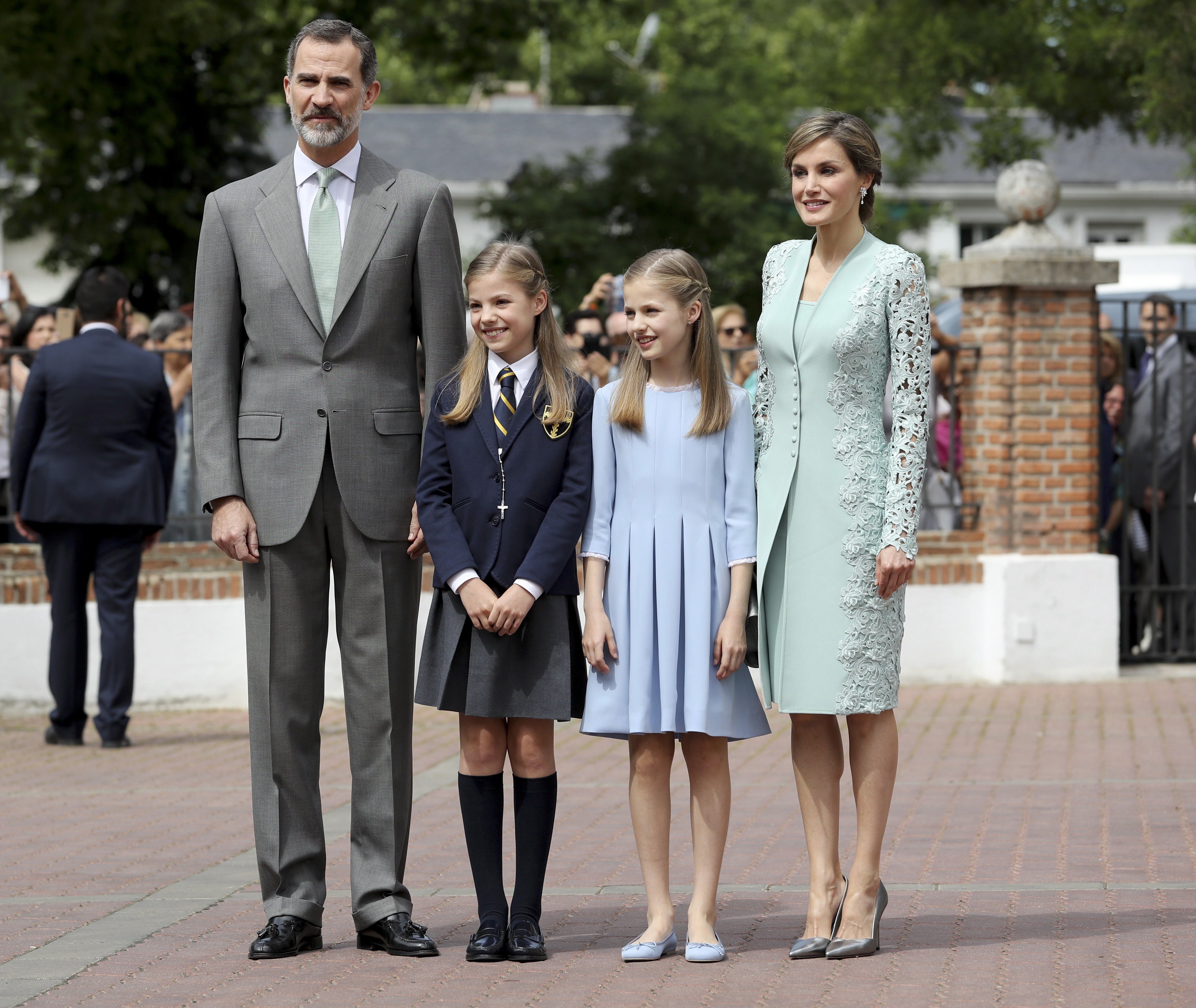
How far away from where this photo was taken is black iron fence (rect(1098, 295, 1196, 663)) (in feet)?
35.1

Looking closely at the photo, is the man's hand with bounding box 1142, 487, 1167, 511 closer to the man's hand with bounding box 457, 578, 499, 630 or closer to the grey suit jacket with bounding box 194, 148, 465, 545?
the grey suit jacket with bounding box 194, 148, 465, 545

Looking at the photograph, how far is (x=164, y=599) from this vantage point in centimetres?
999

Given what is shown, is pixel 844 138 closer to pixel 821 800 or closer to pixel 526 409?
pixel 526 409

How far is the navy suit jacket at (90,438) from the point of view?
8648mm

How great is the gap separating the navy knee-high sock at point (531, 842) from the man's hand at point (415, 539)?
0.66 metres

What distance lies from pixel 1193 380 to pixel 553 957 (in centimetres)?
742

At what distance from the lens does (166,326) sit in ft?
35.6

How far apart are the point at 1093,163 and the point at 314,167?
132ft

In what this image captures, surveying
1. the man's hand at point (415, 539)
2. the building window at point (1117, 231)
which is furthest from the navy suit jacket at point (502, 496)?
the building window at point (1117, 231)

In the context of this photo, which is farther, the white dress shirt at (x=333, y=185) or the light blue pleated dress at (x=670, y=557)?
the white dress shirt at (x=333, y=185)

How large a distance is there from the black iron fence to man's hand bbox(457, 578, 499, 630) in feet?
23.1

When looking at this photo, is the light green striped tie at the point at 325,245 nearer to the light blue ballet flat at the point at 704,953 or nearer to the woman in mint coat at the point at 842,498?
the woman in mint coat at the point at 842,498

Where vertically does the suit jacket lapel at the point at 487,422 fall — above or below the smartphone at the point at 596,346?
below

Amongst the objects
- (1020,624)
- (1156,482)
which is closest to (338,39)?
(1020,624)
